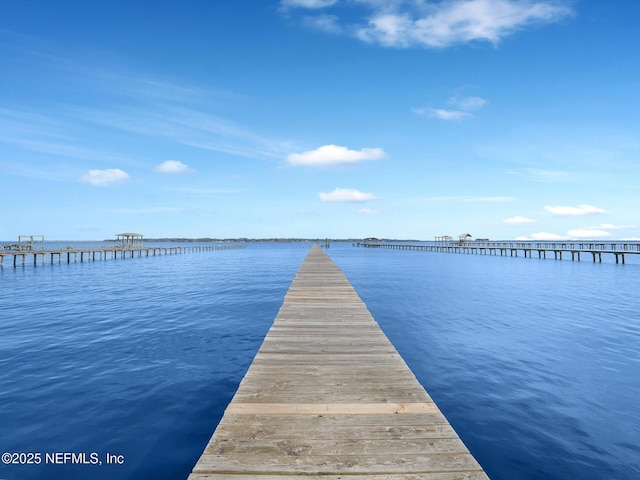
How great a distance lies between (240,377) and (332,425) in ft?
17.9

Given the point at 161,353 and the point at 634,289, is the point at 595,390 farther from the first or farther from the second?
the point at 634,289

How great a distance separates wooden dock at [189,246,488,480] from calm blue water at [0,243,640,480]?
2.09 metres

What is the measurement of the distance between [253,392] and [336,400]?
124 centimetres

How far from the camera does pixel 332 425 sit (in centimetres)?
386

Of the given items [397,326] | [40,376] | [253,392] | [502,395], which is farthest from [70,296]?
[502,395]

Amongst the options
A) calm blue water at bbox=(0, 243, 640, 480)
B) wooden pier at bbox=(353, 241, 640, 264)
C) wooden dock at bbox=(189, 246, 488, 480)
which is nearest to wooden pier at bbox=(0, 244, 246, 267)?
calm blue water at bbox=(0, 243, 640, 480)

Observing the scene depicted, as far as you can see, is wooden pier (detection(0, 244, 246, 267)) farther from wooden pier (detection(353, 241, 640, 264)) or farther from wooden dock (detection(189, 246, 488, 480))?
wooden pier (detection(353, 241, 640, 264))

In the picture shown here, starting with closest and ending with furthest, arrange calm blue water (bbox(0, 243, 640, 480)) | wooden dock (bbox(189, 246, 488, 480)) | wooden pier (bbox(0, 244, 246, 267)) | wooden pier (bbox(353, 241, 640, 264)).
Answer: wooden dock (bbox(189, 246, 488, 480)) < calm blue water (bbox(0, 243, 640, 480)) < wooden pier (bbox(0, 244, 246, 267)) < wooden pier (bbox(353, 241, 640, 264))

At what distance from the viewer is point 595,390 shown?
7969mm

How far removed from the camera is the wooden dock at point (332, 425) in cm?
311

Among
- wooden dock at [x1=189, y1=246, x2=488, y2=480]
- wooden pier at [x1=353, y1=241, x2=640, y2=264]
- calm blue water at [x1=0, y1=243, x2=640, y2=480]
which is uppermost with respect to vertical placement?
wooden pier at [x1=353, y1=241, x2=640, y2=264]

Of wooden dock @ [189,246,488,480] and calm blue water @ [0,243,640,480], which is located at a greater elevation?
wooden dock @ [189,246,488,480]

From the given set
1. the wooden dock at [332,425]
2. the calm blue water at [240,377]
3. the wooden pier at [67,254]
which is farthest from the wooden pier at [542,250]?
the wooden pier at [67,254]

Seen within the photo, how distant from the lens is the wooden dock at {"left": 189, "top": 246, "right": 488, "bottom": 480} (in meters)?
3.11
